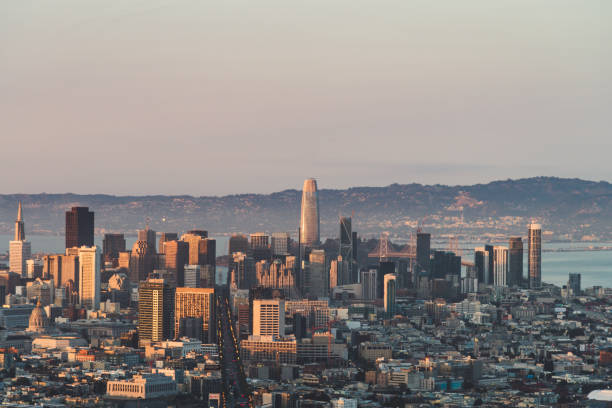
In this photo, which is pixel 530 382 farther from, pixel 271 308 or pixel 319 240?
pixel 319 240

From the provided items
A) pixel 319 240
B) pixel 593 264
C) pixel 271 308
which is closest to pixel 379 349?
pixel 271 308

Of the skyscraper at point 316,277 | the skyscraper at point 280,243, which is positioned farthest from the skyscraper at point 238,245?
the skyscraper at point 316,277

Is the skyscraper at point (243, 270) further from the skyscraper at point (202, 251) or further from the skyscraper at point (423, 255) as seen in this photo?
the skyscraper at point (423, 255)

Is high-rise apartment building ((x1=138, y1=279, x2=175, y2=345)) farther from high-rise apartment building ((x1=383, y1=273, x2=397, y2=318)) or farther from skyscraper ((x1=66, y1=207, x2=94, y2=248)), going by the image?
skyscraper ((x1=66, y1=207, x2=94, y2=248))

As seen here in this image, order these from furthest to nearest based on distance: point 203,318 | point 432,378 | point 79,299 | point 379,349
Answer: point 79,299, point 203,318, point 379,349, point 432,378

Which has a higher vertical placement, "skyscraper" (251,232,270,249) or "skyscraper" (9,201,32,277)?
"skyscraper" (251,232,270,249)

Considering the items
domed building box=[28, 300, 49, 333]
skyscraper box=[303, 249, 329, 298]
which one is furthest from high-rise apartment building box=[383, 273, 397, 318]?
domed building box=[28, 300, 49, 333]
